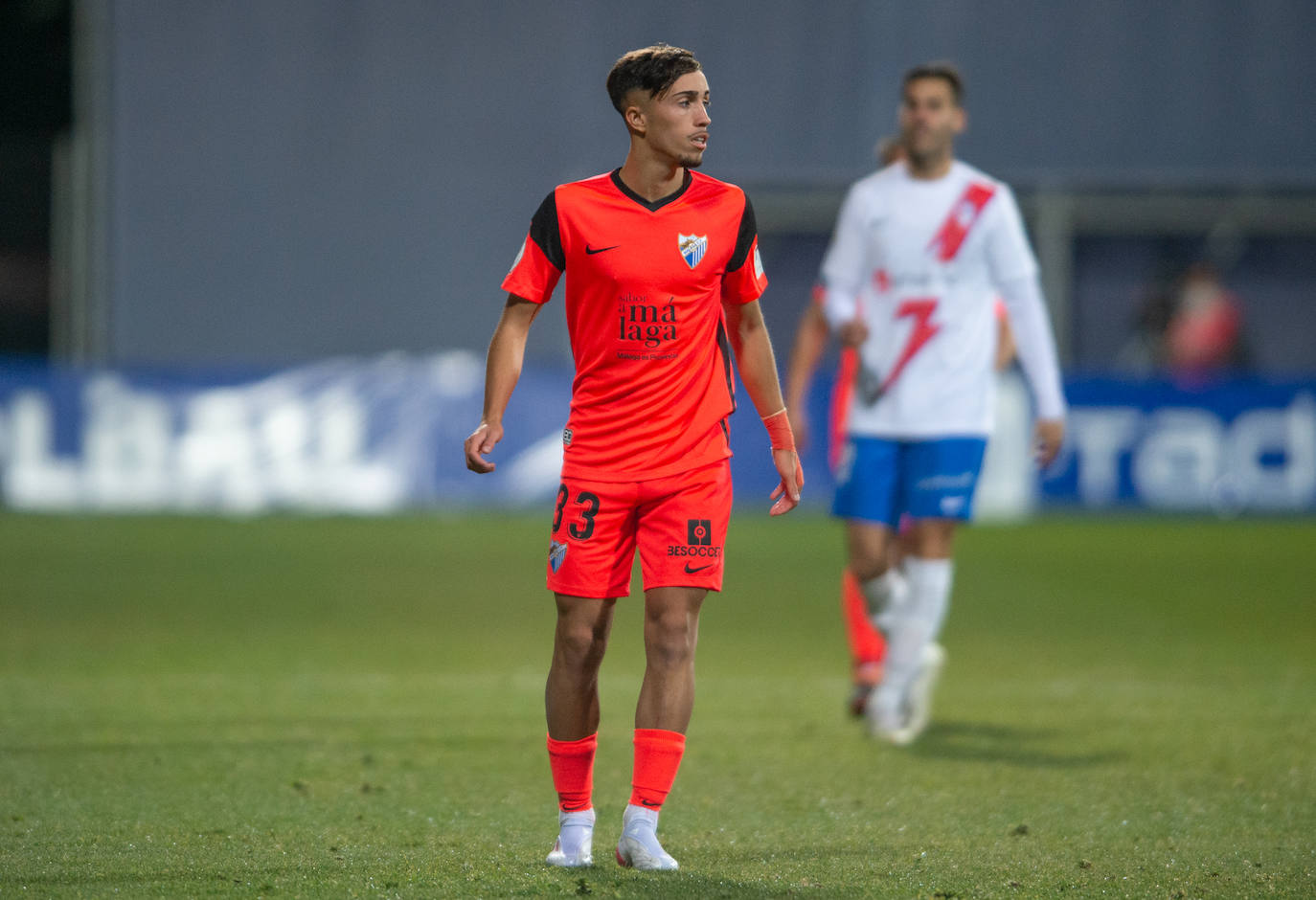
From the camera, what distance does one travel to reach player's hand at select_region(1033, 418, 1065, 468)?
6.44 meters

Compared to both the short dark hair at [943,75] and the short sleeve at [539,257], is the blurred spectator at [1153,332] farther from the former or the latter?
the short sleeve at [539,257]

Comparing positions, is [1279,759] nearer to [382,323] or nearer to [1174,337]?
[1174,337]

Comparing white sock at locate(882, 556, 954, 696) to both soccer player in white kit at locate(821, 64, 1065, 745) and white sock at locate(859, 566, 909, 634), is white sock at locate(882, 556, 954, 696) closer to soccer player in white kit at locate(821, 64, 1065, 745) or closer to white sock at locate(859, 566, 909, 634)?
soccer player in white kit at locate(821, 64, 1065, 745)

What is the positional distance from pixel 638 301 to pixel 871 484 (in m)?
2.39

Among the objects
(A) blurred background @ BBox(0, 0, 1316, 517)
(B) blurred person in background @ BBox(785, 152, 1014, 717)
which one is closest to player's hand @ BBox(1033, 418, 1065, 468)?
(B) blurred person in background @ BBox(785, 152, 1014, 717)

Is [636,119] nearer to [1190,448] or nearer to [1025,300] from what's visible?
[1025,300]

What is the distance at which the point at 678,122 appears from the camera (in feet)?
14.3

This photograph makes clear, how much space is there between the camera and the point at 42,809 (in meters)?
5.00

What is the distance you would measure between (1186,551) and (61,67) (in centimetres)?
1569

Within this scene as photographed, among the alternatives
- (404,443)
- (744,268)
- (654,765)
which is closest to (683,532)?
(654,765)

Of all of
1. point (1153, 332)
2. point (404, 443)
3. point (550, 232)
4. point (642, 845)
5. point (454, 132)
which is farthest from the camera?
point (454, 132)

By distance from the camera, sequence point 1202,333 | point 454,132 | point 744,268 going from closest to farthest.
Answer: point 744,268
point 1202,333
point 454,132

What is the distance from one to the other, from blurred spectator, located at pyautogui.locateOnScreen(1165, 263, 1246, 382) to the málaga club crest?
1487 centimetres

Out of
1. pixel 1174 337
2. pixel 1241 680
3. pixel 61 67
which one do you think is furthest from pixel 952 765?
pixel 61 67
